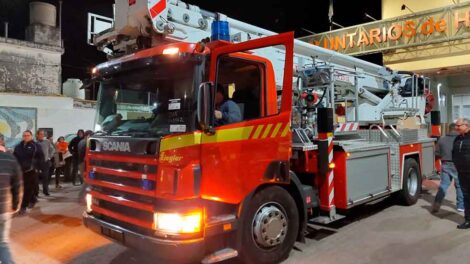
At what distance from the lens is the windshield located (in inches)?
162

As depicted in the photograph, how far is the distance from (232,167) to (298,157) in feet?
5.46

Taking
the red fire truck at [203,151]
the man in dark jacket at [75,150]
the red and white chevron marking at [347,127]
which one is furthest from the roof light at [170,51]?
the man in dark jacket at [75,150]

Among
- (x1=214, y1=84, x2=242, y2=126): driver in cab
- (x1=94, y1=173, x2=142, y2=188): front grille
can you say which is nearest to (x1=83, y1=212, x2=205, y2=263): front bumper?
(x1=94, y1=173, x2=142, y2=188): front grille

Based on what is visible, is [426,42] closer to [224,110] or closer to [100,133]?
[224,110]

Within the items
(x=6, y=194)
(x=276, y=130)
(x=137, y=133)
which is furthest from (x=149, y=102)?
(x=6, y=194)

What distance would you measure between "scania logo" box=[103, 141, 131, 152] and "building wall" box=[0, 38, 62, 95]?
12290mm

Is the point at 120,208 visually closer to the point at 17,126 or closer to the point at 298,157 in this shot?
the point at 298,157

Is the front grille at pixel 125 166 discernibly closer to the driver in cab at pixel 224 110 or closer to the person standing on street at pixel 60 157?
the driver in cab at pixel 224 110

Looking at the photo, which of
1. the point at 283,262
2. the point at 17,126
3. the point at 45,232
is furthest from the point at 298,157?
the point at 17,126

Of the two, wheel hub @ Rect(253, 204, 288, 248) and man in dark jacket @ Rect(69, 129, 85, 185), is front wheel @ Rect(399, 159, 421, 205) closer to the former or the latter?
wheel hub @ Rect(253, 204, 288, 248)

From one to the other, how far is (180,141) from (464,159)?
15.6ft

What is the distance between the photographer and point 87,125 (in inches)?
611

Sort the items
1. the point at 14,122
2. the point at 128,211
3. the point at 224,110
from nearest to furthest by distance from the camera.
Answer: the point at 128,211 < the point at 224,110 < the point at 14,122

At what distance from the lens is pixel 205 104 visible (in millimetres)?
3844
